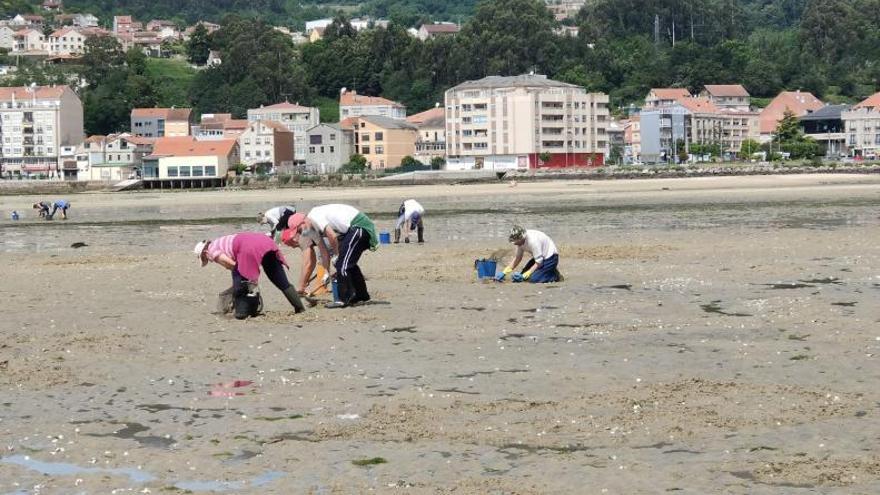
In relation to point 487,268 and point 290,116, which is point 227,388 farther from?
point 290,116

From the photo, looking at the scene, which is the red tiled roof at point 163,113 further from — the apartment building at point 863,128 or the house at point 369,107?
the apartment building at point 863,128

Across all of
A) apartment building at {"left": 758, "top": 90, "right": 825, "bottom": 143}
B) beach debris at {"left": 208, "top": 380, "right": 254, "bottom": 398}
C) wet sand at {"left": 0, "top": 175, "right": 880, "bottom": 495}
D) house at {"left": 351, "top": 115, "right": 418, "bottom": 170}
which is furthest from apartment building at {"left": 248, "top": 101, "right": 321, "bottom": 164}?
beach debris at {"left": 208, "top": 380, "right": 254, "bottom": 398}

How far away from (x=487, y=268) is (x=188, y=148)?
11676 cm

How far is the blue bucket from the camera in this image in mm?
21172

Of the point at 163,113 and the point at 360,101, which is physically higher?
the point at 360,101

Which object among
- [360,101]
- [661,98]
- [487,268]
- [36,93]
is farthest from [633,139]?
[487,268]

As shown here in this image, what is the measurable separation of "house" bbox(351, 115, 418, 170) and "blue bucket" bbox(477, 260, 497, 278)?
4783 inches

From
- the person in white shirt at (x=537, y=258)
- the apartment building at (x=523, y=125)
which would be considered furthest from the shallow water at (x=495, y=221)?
the apartment building at (x=523, y=125)

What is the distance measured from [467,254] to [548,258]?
7.29 metres

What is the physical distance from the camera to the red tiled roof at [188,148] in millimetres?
134125

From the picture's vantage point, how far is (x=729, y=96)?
172m

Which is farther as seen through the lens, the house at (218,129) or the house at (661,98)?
the house at (661,98)

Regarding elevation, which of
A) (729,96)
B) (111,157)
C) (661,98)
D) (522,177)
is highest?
(729,96)

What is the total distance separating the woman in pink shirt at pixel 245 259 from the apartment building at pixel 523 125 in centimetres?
11538
